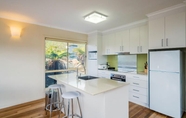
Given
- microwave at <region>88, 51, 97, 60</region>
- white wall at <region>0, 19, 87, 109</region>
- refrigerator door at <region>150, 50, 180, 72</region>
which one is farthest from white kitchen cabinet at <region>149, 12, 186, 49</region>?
white wall at <region>0, 19, 87, 109</region>

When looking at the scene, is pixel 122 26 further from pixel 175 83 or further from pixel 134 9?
pixel 175 83

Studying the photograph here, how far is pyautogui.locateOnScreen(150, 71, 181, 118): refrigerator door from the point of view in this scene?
2.26 meters

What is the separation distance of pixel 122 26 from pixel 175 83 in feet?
7.49

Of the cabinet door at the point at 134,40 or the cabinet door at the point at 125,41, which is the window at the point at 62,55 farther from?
the cabinet door at the point at 134,40

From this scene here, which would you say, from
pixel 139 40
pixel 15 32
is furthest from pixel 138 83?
pixel 15 32

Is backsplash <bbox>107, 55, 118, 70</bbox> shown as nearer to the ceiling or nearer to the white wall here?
the ceiling

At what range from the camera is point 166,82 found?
2400 millimetres

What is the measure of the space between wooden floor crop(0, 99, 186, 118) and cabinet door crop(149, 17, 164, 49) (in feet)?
5.35

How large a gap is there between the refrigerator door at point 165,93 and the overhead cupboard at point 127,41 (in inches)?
36.9

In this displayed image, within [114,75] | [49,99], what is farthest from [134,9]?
[49,99]

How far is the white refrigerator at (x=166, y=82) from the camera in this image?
2.24 m

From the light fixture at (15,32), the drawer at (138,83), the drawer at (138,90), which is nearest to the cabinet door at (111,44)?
the drawer at (138,83)

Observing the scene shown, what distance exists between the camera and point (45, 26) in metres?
3.48

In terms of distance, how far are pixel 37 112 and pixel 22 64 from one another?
142 centimetres
